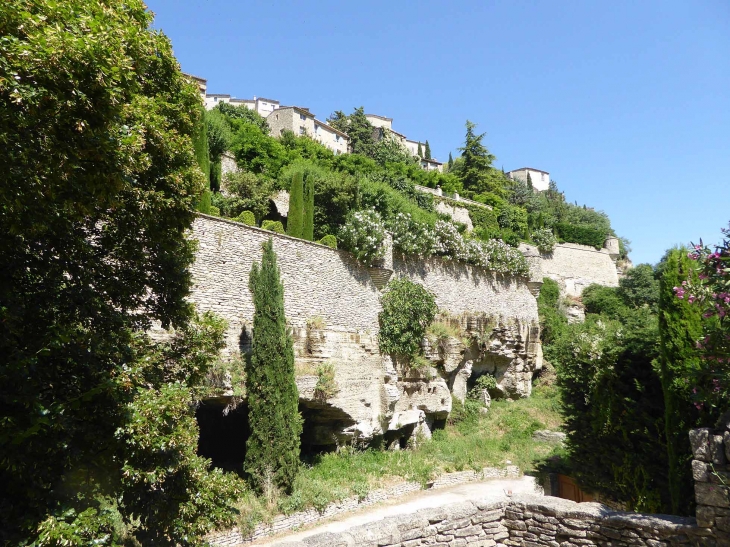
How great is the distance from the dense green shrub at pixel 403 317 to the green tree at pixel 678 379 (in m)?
9.83

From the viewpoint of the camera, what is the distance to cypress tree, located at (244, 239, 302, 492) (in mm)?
12039

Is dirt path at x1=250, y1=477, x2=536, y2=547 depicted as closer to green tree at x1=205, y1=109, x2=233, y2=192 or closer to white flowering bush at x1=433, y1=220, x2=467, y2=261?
white flowering bush at x1=433, y1=220, x2=467, y2=261

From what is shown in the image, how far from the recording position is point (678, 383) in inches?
338

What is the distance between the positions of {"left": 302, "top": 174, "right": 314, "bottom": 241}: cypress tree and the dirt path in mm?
9785

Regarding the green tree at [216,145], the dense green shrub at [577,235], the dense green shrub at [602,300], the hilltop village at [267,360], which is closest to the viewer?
the hilltop village at [267,360]

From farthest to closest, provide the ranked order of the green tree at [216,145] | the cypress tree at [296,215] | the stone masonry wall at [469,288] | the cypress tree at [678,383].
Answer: the green tree at [216,145] → the stone masonry wall at [469,288] → the cypress tree at [296,215] → the cypress tree at [678,383]

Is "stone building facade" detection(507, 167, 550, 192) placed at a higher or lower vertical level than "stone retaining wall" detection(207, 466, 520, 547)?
higher

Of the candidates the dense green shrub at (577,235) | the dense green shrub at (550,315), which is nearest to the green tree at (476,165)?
the dense green shrub at (577,235)

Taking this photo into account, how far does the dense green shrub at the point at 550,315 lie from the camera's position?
2991 cm

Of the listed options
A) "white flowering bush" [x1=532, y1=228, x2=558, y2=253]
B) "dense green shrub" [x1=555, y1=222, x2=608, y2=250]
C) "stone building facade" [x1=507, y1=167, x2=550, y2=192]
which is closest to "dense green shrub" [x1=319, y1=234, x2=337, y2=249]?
"white flowering bush" [x1=532, y1=228, x2=558, y2=253]

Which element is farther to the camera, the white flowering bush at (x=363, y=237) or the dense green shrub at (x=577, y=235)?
the dense green shrub at (x=577, y=235)

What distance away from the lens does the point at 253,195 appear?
26031 mm

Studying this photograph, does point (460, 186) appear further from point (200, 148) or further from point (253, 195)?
point (200, 148)

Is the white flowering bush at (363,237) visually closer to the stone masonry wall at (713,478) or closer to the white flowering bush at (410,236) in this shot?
the white flowering bush at (410,236)
